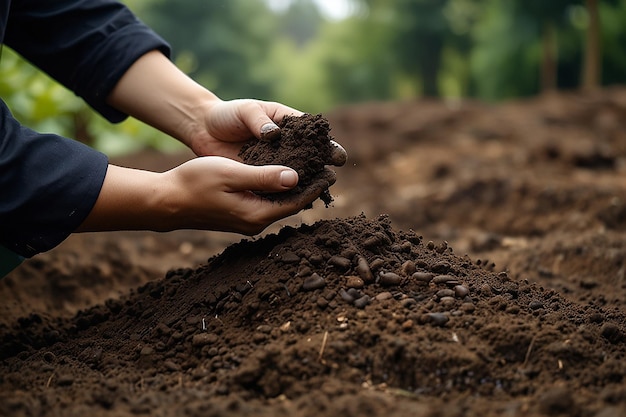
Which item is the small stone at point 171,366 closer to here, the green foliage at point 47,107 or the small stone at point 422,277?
the small stone at point 422,277

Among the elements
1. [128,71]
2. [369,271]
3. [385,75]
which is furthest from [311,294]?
[385,75]

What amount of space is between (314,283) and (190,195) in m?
0.49

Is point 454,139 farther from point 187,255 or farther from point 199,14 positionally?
point 199,14

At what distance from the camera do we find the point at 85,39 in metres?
2.99

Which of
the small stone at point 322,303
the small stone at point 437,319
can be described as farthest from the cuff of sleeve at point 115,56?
the small stone at point 437,319

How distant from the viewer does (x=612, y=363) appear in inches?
74.8

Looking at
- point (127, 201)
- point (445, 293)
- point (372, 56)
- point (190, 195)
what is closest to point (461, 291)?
point (445, 293)

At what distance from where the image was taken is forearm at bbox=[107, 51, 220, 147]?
2.96 meters

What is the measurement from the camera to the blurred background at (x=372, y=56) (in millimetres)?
8297

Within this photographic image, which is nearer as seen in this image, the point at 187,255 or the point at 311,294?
the point at 311,294

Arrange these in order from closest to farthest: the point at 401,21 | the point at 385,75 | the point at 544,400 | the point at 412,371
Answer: the point at 544,400 < the point at 412,371 < the point at 401,21 < the point at 385,75

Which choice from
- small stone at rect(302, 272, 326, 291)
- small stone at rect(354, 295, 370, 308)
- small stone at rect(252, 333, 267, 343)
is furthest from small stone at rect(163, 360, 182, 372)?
small stone at rect(354, 295, 370, 308)

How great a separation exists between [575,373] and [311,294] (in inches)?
30.2

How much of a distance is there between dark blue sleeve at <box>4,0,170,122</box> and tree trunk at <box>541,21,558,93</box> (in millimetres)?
13810
